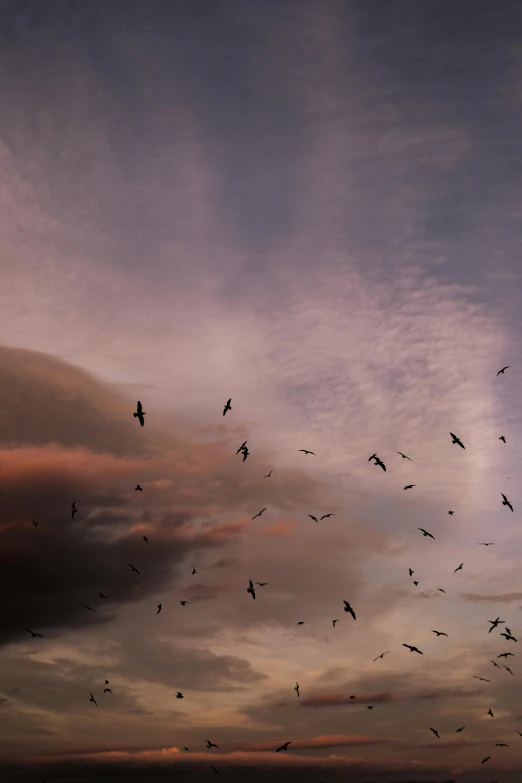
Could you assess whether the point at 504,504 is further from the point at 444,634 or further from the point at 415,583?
the point at 444,634

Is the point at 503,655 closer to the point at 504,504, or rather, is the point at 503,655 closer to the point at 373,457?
the point at 504,504

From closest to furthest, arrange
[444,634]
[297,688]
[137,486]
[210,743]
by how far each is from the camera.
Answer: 1. [297,688]
2. [137,486]
3. [444,634]
4. [210,743]

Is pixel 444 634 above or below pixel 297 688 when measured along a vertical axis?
above

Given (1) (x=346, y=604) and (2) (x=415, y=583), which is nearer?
(1) (x=346, y=604)

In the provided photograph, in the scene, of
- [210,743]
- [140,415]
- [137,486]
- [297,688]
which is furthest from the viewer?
[210,743]

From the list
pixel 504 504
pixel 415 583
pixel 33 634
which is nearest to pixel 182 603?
pixel 33 634

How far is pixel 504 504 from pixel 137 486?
148 feet

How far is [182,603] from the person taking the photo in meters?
99.1

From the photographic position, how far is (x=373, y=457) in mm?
71500

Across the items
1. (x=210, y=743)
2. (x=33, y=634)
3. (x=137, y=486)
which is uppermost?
(x=137, y=486)

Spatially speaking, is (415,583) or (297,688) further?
(415,583)

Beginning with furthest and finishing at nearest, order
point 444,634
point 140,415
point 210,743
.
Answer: point 210,743
point 444,634
point 140,415

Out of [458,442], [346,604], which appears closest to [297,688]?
[346,604]

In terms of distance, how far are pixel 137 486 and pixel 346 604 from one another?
31892mm
